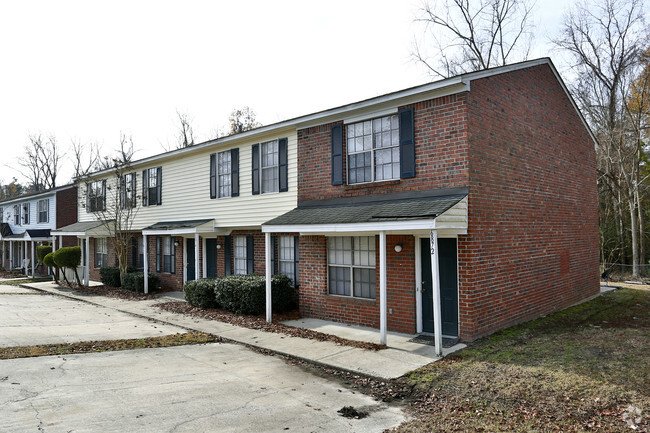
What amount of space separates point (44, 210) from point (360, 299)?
25.2 m

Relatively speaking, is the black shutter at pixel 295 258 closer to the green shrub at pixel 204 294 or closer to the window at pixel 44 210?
the green shrub at pixel 204 294

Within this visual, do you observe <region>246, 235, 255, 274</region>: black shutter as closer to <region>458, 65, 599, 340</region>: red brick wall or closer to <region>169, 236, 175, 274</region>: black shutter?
<region>169, 236, 175, 274</region>: black shutter

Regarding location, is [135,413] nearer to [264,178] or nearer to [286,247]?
[286,247]

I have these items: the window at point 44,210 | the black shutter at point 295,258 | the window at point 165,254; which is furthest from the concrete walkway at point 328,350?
the window at point 44,210

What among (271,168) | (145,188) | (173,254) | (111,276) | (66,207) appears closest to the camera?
(271,168)

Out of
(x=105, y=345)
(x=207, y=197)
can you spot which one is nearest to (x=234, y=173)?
(x=207, y=197)

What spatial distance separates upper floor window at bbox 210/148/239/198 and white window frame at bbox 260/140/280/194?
48.4 inches

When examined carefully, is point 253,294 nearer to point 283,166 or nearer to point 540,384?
point 283,166

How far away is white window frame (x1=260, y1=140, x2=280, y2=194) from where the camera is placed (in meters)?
13.3

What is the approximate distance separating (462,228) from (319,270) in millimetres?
4339

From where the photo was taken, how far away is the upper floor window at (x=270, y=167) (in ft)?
42.7

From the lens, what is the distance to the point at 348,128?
37.1ft

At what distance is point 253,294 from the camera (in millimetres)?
12102

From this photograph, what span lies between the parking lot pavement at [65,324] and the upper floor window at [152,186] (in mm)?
4885
